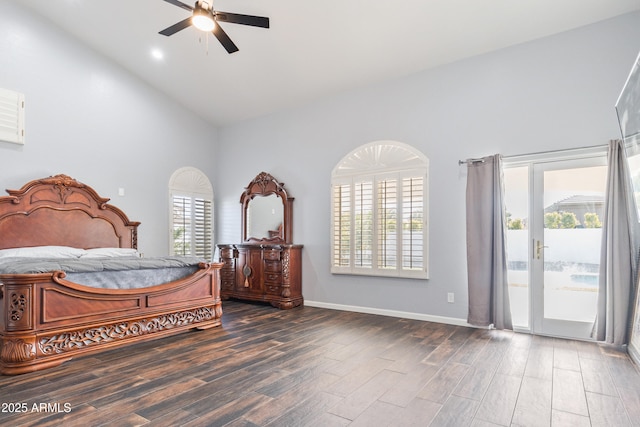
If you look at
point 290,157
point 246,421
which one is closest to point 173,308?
Answer: point 246,421

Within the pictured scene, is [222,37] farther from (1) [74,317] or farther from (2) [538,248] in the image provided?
(2) [538,248]

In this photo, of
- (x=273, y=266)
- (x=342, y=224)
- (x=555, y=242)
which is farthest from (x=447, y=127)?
(x=273, y=266)

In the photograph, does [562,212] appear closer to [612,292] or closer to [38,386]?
[612,292]

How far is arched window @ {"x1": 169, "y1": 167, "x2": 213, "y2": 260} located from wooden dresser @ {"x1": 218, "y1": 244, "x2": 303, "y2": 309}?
574 mm

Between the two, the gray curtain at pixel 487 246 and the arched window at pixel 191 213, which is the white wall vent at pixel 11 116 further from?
the gray curtain at pixel 487 246

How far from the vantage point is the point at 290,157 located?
629 centimetres

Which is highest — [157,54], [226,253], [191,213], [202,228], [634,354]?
[157,54]

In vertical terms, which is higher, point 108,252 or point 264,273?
point 108,252

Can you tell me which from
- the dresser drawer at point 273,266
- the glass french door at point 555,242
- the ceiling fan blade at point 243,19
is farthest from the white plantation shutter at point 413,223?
the ceiling fan blade at point 243,19

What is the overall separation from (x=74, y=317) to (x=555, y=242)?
500cm

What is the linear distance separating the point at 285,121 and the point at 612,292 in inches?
198

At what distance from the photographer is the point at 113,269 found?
373cm

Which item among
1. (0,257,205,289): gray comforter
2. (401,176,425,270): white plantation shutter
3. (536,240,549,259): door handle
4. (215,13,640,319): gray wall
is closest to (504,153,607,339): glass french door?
(536,240,549,259): door handle

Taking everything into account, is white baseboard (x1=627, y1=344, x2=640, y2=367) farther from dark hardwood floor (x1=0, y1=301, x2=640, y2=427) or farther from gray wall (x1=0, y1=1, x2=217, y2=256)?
gray wall (x1=0, y1=1, x2=217, y2=256)
